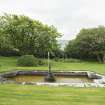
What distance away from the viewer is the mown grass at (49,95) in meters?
6.95

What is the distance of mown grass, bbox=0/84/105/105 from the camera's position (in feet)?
22.8

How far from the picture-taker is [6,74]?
565 inches

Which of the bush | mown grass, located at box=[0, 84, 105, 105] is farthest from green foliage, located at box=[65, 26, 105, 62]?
mown grass, located at box=[0, 84, 105, 105]

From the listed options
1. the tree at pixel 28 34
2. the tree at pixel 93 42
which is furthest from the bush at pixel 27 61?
the tree at pixel 93 42

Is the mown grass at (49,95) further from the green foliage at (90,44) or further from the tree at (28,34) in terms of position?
the green foliage at (90,44)

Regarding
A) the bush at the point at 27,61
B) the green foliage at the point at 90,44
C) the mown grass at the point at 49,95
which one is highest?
the green foliage at the point at 90,44

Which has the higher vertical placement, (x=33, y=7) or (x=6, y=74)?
(x=33, y=7)

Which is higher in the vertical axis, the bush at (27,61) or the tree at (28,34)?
the tree at (28,34)

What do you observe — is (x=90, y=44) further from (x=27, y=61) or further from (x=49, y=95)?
(x=49, y=95)

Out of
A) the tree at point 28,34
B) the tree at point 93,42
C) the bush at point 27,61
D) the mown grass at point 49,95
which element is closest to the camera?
the mown grass at point 49,95

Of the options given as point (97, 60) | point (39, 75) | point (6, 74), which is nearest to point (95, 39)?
point (97, 60)

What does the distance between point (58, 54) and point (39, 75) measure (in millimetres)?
13537

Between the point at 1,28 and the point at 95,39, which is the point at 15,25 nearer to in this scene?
the point at 1,28

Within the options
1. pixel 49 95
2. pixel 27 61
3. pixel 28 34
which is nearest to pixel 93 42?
pixel 28 34
